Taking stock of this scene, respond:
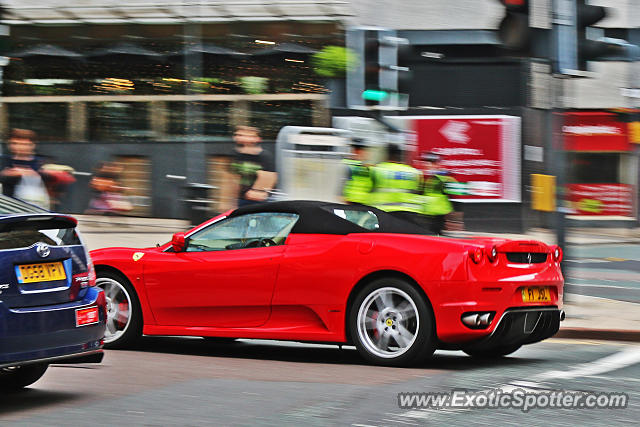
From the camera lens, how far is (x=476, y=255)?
7590 millimetres

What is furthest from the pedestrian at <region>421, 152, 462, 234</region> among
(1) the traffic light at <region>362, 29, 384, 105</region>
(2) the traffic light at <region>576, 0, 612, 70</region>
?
(1) the traffic light at <region>362, 29, 384, 105</region>

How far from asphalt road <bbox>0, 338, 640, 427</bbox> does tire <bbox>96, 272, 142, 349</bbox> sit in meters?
0.12

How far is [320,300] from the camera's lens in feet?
26.3

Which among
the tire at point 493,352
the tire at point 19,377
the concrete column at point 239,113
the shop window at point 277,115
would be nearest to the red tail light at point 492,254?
the tire at point 493,352

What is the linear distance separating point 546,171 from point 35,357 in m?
19.6

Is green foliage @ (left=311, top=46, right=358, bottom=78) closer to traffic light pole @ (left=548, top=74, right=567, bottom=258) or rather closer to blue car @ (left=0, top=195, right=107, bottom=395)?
traffic light pole @ (left=548, top=74, right=567, bottom=258)

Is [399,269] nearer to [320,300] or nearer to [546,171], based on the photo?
[320,300]

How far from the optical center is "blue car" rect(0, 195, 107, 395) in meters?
5.87

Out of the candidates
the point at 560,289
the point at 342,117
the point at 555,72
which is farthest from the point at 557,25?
the point at 342,117

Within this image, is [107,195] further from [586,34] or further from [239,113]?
[586,34]

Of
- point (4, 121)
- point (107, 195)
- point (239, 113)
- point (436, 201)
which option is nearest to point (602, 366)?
point (436, 201)

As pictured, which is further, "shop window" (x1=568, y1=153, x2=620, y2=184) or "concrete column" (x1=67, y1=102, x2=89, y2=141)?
"shop window" (x1=568, y1=153, x2=620, y2=184)

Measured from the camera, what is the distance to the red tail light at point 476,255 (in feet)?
24.9

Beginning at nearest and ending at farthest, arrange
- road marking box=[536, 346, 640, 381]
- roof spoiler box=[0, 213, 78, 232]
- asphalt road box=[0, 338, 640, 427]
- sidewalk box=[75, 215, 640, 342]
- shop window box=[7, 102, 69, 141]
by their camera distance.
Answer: asphalt road box=[0, 338, 640, 427]
roof spoiler box=[0, 213, 78, 232]
road marking box=[536, 346, 640, 381]
sidewalk box=[75, 215, 640, 342]
shop window box=[7, 102, 69, 141]
